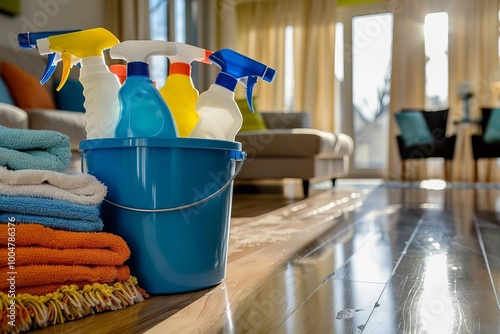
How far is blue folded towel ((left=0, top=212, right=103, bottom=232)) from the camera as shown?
66cm

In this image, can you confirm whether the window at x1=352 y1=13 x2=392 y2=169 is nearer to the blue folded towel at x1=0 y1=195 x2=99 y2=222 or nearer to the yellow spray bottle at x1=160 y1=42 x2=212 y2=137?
the yellow spray bottle at x1=160 y1=42 x2=212 y2=137

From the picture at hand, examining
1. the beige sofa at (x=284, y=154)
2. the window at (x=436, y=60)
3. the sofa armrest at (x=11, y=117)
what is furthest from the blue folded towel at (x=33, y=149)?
the window at (x=436, y=60)

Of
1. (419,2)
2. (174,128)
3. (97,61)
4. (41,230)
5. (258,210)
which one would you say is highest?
(419,2)

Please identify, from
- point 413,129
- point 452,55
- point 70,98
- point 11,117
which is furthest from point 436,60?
point 11,117

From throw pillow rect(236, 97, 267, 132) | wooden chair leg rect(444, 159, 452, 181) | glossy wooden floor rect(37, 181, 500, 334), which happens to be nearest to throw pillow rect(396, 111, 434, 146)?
wooden chair leg rect(444, 159, 452, 181)

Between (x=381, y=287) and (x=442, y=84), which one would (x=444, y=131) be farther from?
(x=381, y=287)

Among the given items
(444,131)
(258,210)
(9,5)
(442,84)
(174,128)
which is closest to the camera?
(174,128)

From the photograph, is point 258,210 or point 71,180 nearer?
point 71,180

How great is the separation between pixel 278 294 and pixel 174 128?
32 cm

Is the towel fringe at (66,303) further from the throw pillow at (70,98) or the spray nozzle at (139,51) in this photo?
the throw pillow at (70,98)

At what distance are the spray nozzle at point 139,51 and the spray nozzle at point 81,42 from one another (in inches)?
1.3

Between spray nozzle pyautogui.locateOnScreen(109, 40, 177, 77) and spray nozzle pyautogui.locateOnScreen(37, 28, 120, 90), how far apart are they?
0.11ft

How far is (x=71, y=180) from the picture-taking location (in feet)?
2.37

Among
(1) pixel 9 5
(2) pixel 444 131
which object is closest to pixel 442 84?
(2) pixel 444 131
